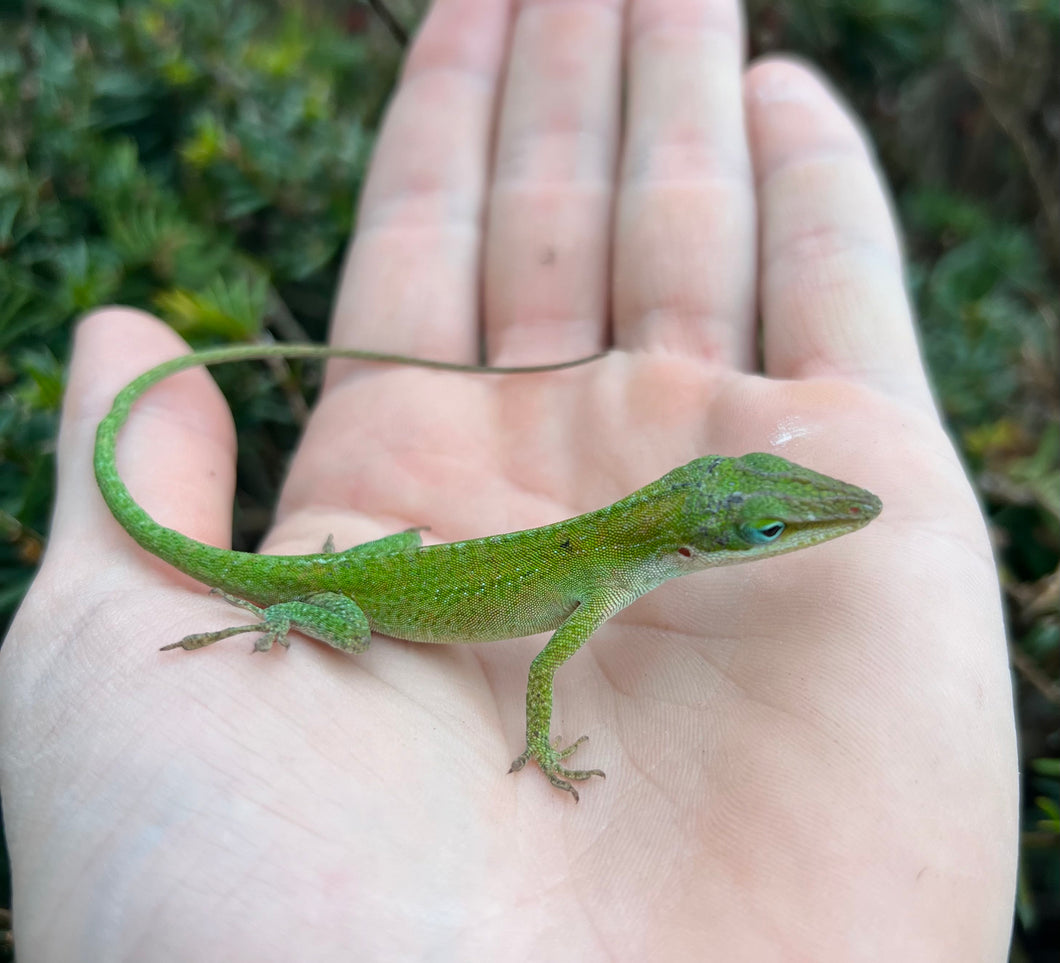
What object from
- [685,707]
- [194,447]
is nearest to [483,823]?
[685,707]

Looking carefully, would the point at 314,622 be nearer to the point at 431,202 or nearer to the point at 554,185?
the point at 431,202

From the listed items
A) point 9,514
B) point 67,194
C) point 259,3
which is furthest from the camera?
point 259,3

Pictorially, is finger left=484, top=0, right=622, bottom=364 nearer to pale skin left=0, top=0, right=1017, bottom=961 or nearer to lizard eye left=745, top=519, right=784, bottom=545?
pale skin left=0, top=0, right=1017, bottom=961

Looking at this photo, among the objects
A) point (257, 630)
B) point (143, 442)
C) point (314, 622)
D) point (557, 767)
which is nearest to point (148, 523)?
point (143, 442)

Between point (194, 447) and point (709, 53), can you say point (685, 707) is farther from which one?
point (709, 53)

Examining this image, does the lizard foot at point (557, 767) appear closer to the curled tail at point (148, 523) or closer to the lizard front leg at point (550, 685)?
the lizard front leg at point (550, 685)

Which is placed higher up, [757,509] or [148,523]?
[757,509]
